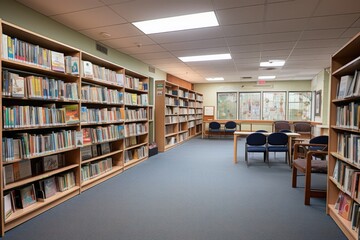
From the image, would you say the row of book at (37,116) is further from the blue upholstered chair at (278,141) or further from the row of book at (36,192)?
the blue upholstered chair at (278,141)

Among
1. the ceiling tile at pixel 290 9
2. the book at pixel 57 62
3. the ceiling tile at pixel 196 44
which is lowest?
the book at pixel 57 62

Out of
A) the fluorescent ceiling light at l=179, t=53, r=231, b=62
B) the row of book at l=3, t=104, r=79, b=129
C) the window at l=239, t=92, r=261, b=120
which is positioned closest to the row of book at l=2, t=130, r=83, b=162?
the row of book at l=3, t=104, r=79, b=129

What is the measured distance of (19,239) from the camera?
2.10m

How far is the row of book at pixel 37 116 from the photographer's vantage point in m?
2.32

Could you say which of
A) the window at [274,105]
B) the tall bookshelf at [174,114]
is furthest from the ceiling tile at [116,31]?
the window at [274,105]

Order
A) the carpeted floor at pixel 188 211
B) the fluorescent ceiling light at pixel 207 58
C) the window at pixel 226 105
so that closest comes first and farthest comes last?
the carpeted floor at pixel 188 211
the fluorescent ceiling light at pixel 207 58
the window at pixel 226 105

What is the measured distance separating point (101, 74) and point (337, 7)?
3799 millimetres

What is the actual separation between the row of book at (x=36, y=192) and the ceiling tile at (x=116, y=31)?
8.26 ft

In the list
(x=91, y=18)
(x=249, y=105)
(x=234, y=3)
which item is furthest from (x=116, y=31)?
(x=249, y=105)

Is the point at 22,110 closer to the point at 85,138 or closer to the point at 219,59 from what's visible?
the point at 85,138

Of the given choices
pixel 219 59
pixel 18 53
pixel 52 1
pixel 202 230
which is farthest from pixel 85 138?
pixel 219 59

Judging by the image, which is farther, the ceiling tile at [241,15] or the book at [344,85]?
the ceiling tile at [241,15]

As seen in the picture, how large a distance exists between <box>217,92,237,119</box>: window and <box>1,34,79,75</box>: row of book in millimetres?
8868

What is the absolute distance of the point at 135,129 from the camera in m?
4.93
